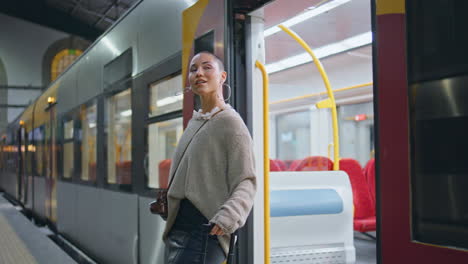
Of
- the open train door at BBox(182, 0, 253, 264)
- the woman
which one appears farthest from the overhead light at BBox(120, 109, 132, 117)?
the woman

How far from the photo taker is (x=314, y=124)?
8883 mm

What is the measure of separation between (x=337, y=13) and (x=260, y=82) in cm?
345

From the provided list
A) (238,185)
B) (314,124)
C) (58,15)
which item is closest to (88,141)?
(238,185)

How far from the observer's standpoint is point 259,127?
109 inches

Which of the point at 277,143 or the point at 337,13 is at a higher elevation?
the point at 337,13

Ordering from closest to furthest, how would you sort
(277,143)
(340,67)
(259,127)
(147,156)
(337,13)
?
1. (259,127)
2. (147,156)
3. (337,13)
4. (340,67)
5. (277,143)

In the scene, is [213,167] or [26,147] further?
[26,147]

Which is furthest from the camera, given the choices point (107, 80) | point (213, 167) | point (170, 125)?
point (107, 80)

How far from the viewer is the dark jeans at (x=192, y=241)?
6.15 ft

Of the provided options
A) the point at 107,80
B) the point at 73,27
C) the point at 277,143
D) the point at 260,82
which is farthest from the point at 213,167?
the point at 73,27

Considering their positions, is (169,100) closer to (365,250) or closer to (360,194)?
(360,194)

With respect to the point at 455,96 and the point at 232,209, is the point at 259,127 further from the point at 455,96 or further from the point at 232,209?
the point at 455,96

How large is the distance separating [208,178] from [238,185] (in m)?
0.14

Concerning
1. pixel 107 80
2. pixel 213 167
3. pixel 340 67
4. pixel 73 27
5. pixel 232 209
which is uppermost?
pixel 73 27
